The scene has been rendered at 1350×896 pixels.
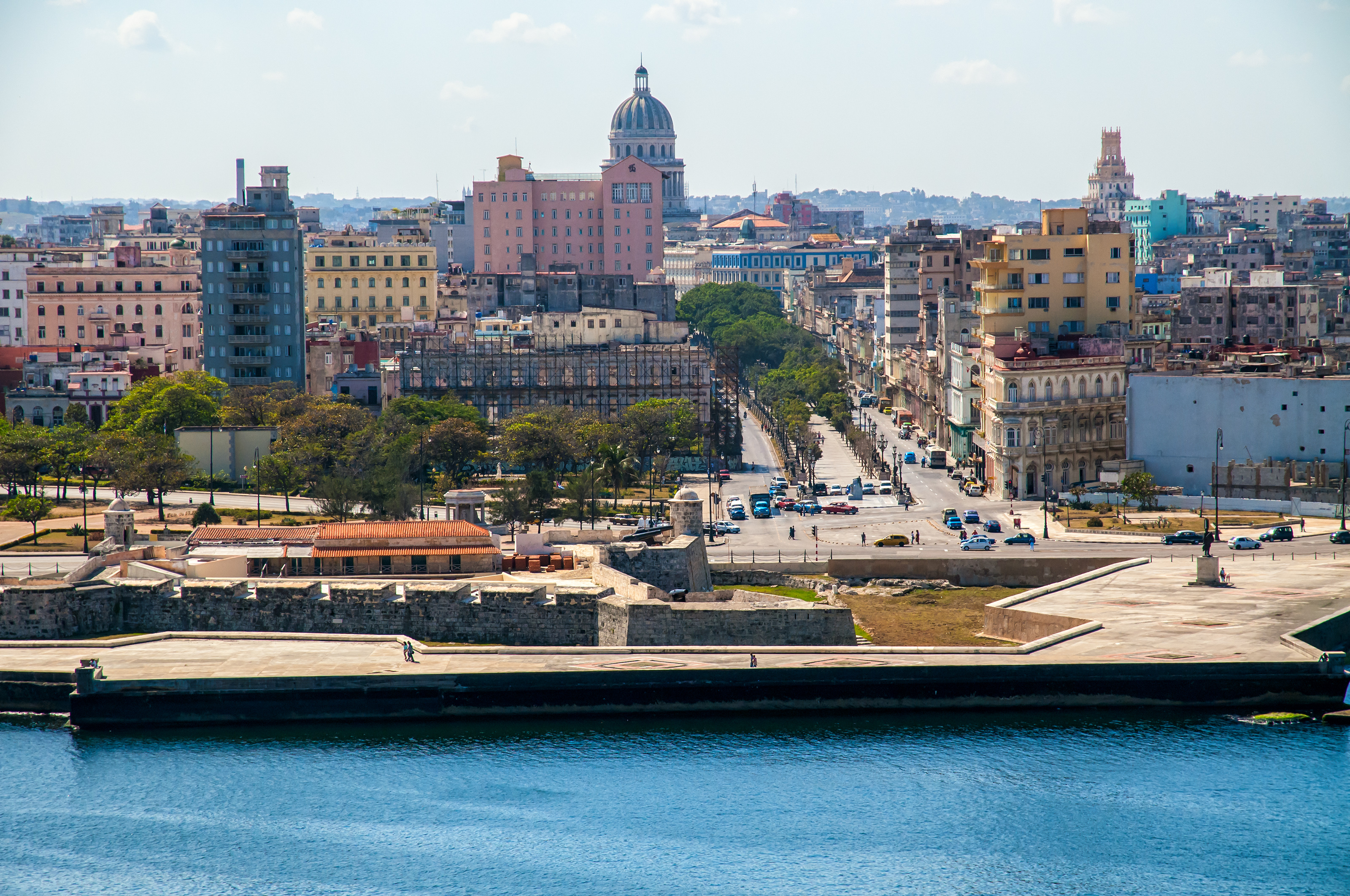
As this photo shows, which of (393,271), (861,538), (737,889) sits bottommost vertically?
(737,889)

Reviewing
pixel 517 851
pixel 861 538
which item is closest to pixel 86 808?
pixel 517 851

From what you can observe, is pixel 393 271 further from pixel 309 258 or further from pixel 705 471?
pixel 705 471

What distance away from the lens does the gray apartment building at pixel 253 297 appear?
4547 inches

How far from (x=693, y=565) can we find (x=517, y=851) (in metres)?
21.6

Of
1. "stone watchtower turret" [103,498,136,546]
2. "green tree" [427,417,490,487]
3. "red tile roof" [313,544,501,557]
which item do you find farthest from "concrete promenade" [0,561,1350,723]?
"green tree" [427,417,490,487]

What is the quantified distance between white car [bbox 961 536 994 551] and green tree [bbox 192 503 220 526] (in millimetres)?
31586

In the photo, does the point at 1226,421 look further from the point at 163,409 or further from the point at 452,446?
the point at 163,409

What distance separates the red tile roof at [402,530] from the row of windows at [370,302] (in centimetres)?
9134

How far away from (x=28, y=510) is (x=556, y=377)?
40.0m

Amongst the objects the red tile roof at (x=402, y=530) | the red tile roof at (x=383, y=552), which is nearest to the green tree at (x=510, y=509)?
the red tile roof at (x=402, y=530)

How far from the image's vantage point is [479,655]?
54.4 meters

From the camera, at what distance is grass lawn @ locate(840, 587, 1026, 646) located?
5881cm

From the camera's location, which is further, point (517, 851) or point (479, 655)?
point (479, 655)

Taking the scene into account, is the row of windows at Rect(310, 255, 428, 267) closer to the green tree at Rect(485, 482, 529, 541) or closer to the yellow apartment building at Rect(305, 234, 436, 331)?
the yellow apartment building at Rect(305, 234, 436, 331)
